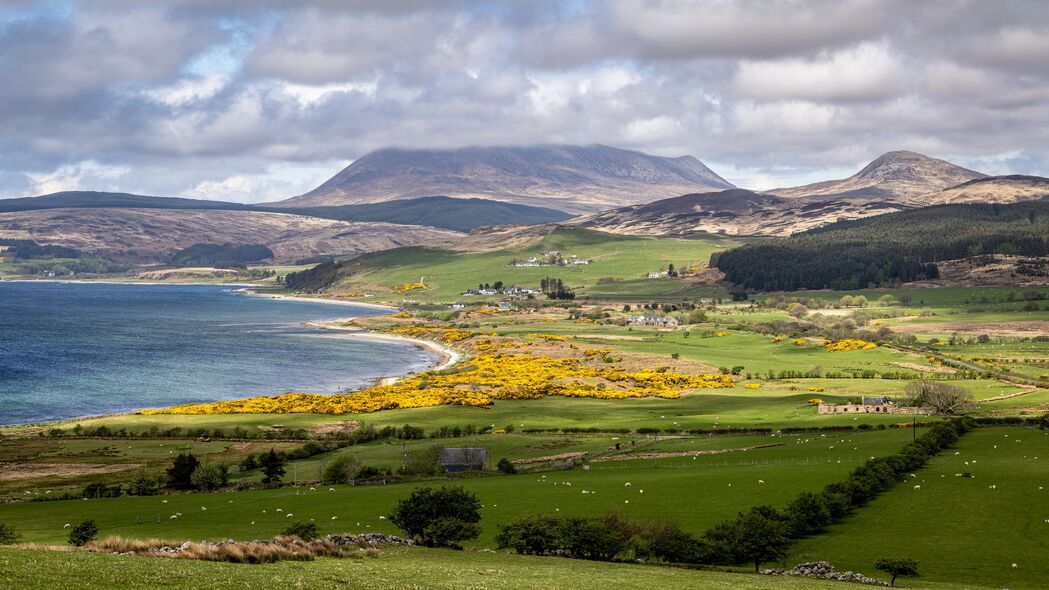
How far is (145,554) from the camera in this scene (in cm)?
3244

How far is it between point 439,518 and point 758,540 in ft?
52.1

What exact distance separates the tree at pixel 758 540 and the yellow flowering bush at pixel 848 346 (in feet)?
401

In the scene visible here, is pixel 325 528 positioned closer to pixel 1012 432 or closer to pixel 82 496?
pixel 82 496

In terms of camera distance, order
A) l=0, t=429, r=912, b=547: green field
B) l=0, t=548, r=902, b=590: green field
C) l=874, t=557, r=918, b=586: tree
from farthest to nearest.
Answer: l=0, t=429, r=912, b=547: green field
l=874, t=557, r=918, b=586: tree
l=0, t=548, r=902, b=590: green field

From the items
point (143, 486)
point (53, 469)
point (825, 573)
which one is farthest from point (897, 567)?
point (53, 469)

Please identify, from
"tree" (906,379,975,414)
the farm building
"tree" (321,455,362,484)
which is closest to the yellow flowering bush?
"tree" (906,379,975,414)

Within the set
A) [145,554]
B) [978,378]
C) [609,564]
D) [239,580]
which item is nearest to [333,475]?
[609,564]

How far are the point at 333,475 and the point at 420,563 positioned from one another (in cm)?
3415

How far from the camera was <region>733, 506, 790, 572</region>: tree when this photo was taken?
4431 cm

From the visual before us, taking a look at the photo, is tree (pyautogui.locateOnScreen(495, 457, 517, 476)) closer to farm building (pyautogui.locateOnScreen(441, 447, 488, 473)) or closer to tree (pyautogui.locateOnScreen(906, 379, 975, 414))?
farm building (pyautogui.locateOnScreen(441, 447, 488, 473))

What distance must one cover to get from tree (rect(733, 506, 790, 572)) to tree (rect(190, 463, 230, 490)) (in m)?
40.3

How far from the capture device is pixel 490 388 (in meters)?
124

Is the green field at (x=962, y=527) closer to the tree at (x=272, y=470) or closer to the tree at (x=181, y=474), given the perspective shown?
the tree at (x=272, y=470)

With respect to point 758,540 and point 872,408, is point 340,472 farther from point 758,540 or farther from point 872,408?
point 872,408
